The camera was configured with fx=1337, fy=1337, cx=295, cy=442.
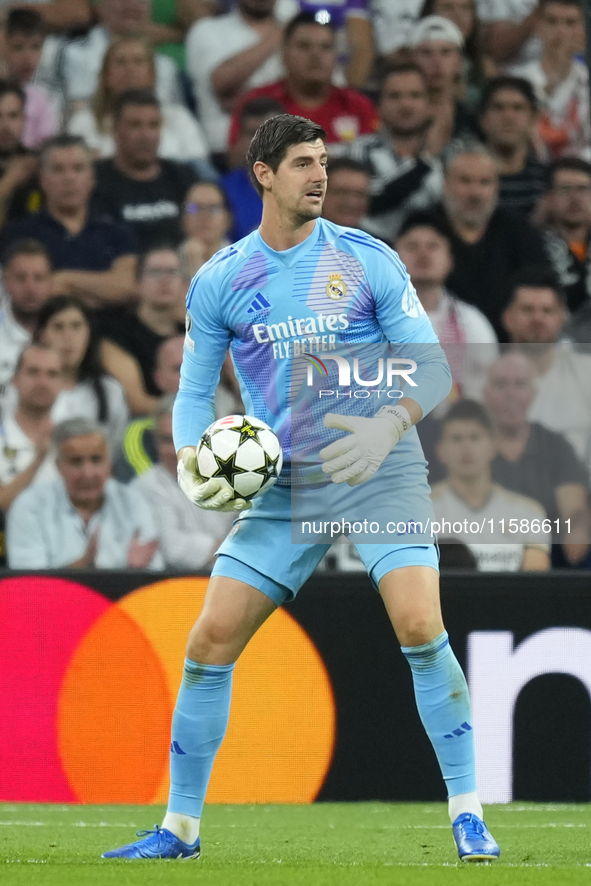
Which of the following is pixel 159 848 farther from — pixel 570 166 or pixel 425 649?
pixel 570 166

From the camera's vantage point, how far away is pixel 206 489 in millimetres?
3891

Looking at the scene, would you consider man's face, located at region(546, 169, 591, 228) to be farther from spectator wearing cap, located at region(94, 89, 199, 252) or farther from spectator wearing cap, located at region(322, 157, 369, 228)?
spectator wearing cap, located at region(94, 89, 199, 252)

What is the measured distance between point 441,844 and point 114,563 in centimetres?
270

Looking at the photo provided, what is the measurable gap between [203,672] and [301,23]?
228 inches

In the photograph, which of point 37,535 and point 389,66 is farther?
point 389,66

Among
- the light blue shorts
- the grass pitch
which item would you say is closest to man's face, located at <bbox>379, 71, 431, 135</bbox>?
the grass pitch

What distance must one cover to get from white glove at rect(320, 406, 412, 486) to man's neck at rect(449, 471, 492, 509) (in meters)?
1.80

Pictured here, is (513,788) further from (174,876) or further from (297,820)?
(174,876)

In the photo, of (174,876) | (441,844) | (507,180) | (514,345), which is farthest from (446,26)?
(174,876)

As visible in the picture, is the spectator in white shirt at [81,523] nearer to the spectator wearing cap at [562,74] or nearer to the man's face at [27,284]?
the man's face at [27,284]

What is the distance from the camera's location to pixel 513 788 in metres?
5.91

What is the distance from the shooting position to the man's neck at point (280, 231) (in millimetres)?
4055

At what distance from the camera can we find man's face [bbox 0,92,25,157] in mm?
8336

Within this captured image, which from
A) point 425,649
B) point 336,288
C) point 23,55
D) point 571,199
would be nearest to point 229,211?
point 23,55
